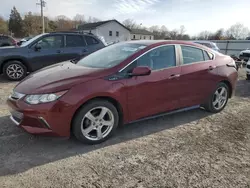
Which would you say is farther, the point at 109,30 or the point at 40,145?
the point at 109,30

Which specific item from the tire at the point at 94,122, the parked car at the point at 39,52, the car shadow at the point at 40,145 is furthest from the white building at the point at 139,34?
the tire at the point at 94,122

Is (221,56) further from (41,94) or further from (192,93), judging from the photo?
(41,94)

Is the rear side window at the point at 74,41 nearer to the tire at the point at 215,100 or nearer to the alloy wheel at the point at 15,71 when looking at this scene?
the alloy wheel at the point at 15,71

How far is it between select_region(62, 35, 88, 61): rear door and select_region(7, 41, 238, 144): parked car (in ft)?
12.7

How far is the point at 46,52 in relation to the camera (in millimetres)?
7492

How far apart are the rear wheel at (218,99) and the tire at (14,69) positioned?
235 inches

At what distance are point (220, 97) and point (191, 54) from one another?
1.30 metres

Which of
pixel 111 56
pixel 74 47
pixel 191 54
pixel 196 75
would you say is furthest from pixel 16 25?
pixel 196 75


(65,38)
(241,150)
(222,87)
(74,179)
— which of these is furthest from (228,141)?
(65,38)

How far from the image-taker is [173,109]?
4.04 m

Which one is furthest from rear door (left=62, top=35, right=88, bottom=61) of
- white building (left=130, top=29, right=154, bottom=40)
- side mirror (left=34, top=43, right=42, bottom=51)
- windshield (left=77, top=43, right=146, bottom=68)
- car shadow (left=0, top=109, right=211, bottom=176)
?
white building (left=130, top=29, right=154, bottom=40)

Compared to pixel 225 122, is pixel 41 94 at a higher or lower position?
higher

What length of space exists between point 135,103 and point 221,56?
2.59 meters

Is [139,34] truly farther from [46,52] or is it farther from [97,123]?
[97,123]
